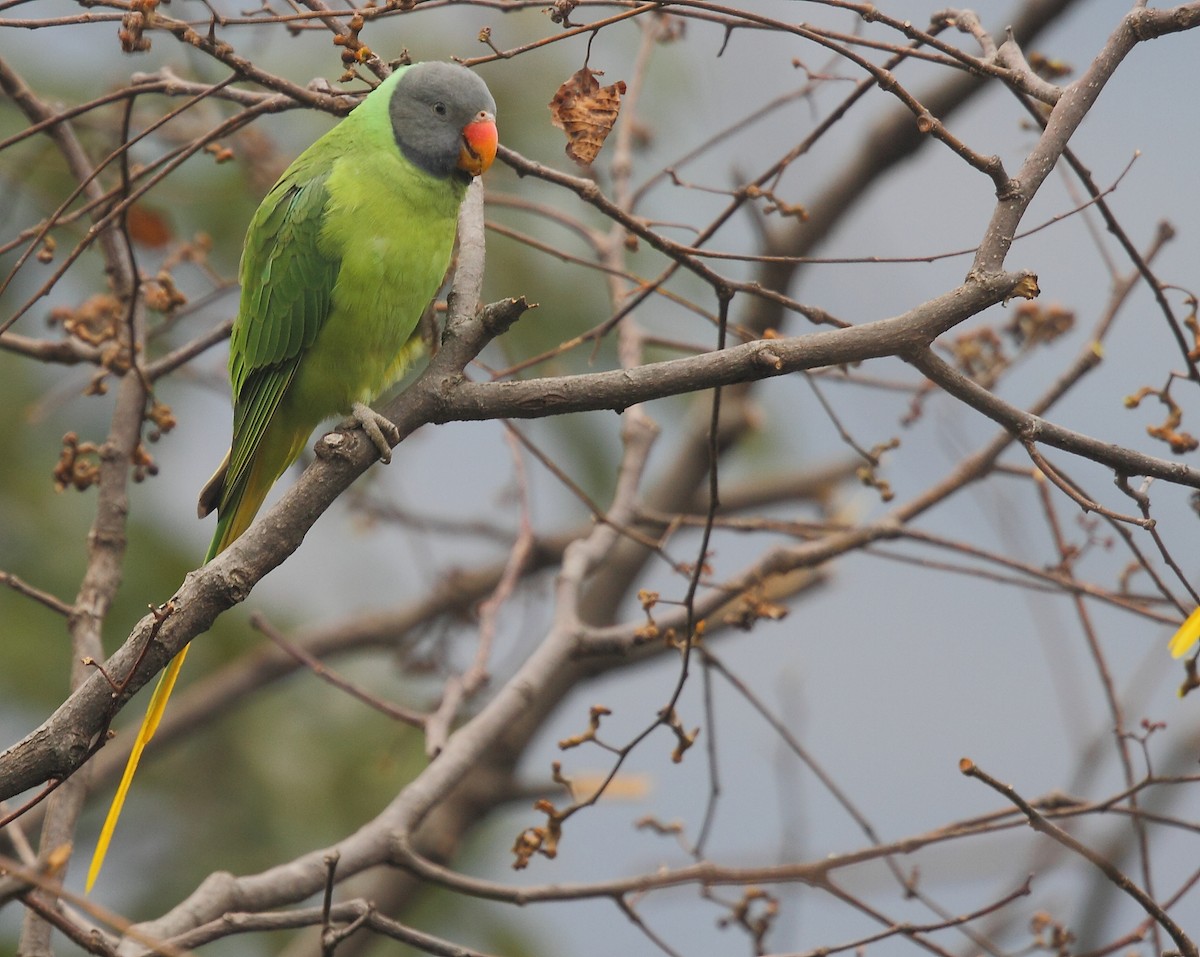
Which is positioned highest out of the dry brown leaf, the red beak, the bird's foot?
the red beak

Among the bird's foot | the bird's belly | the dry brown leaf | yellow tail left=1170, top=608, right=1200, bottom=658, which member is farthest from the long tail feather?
yellow tail left=1170, top=608, right=1200, bottom=658

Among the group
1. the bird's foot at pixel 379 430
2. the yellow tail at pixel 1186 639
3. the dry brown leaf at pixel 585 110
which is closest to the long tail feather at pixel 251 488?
the bird's foot at pixel 379 430

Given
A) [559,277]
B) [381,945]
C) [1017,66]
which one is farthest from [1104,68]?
[381,945]

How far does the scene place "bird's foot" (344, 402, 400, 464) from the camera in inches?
65.1

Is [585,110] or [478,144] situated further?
[478,144]

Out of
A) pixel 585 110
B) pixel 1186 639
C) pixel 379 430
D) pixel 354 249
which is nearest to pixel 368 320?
pixel 354 249

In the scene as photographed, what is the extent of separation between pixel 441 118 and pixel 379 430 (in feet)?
2.51

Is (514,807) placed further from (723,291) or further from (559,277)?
(723,291)

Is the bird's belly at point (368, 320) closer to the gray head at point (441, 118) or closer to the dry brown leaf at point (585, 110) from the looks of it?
the gray head at point (441, 118)

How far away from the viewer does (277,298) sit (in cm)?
223

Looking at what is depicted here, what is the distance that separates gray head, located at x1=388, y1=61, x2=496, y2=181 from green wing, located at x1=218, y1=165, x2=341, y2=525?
6.7 inches

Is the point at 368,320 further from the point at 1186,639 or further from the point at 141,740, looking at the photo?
the point at 1186,639

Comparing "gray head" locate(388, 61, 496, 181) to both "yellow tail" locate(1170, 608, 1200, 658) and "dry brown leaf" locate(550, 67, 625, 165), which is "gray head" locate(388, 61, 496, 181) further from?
"yellow tail" locate(1170, 608, 1200, 658)

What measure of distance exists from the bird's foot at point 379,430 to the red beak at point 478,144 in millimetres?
598
